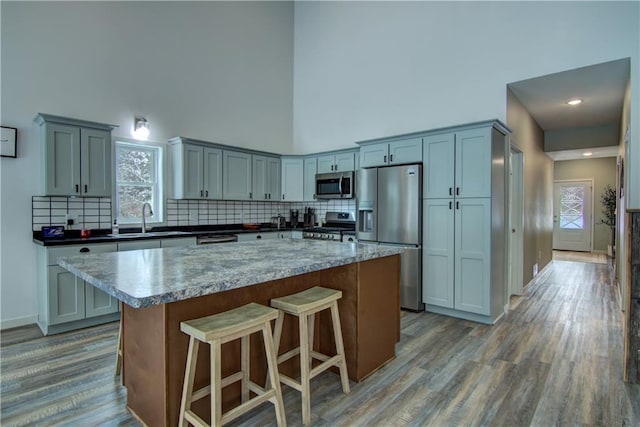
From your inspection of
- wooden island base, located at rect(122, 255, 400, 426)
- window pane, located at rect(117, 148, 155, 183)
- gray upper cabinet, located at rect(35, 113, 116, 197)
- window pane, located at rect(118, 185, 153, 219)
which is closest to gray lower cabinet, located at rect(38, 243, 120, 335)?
gray upper cabinet, located at rect(35, 113, 116, 197)

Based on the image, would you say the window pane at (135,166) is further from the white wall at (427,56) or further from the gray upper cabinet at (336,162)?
the white wall at (427,56)

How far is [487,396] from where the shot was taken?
224 cm

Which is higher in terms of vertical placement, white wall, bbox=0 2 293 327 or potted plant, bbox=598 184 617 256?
white wall, bbox=0 2 293 327

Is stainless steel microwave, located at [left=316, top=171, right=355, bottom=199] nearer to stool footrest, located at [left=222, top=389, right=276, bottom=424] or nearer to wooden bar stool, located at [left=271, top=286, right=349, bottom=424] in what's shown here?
wooden bar stool, located at [left=271, top=286, right=349, bottom=424]

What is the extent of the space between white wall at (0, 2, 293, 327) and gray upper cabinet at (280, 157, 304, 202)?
51cm

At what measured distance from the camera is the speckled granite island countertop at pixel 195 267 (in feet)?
4.52

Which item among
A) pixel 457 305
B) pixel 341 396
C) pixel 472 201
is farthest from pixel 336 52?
pixel 341 396

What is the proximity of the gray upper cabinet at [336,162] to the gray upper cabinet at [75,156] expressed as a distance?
2.93m

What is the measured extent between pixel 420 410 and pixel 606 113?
217 inches

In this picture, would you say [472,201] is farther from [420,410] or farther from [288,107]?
[288,107]

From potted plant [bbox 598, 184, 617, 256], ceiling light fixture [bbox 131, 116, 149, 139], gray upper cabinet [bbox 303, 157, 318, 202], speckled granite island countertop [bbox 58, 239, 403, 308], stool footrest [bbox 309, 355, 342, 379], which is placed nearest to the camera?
speckled granite island countertop [bbox 58, 239, 403, 308]

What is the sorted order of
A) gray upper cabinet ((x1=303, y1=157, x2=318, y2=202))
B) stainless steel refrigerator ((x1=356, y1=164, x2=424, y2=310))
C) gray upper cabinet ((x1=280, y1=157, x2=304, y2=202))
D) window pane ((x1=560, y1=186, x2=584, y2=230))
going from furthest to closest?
window pane ((x1=560, y1=186, x2=584, y2=230))
gray upper cabinet ((x1=280, y1=157, x2=304, y2=202))
gray upper cabinet ((x1=303, y1=157, x2=318, y2=202))
stainless steel refrigerator ((x1=356, y1=164, x2=424, y2=310))

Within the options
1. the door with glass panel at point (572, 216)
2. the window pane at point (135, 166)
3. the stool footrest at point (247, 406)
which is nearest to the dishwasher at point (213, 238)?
the window pane at point (135, 166)

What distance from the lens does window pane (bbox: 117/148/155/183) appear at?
4.30 metres
